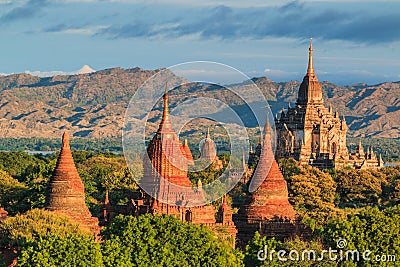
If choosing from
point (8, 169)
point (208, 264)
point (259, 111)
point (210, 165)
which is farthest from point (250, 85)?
point (8, 169)

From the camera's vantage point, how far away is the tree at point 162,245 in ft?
224

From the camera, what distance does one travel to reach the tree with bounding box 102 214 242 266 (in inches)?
2692

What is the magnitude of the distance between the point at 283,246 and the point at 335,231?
372 centimetres

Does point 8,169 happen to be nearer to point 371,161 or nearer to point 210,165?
point 210,165

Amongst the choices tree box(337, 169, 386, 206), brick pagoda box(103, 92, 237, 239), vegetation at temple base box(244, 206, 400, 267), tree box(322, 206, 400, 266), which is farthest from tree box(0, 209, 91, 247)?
tree box(337, 169, 386, 206)

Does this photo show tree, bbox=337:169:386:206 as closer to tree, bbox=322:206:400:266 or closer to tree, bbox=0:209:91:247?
tree, bbox=322:206:400:266

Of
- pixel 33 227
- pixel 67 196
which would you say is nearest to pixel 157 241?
pixel 33 227

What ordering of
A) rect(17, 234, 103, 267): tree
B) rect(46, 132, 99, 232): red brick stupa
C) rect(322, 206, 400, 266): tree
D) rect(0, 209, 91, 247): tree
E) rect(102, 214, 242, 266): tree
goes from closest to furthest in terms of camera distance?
rect(17, 234, 103, 267): tree, rect(102, 214, 242, 266): tree, rect(0, 209, 91, 247): tree, rect(322, 206, 400, 266): tree, rect(46, 132, 99, 232): red brick stupa

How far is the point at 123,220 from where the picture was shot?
7419 cm
